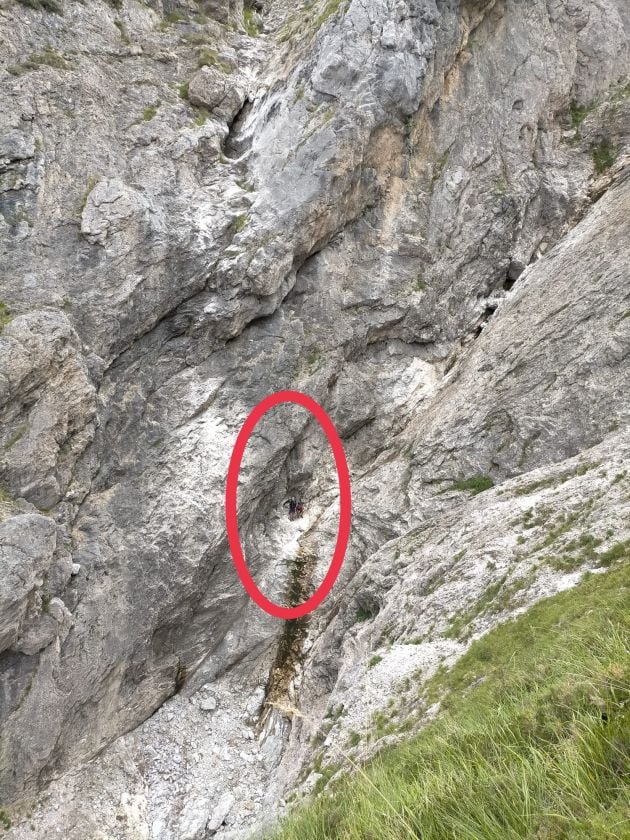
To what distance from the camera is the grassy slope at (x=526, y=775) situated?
4.15 meters

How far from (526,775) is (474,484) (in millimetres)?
18649

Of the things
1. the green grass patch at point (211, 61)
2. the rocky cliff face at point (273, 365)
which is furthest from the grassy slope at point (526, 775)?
the green grass patch at point (211, 61)

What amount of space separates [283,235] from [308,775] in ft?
75.0

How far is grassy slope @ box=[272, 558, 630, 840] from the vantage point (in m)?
4.15

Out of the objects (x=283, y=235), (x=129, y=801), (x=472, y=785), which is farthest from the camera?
(x=283, y=235)

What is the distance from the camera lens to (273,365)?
88.3ft

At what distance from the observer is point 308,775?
551 inches

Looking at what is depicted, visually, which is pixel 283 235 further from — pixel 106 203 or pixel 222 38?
pixel 222 38

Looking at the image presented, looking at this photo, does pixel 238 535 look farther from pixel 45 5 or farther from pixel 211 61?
pixel 45 5

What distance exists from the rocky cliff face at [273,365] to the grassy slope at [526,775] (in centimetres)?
689

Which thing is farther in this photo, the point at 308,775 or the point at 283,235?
the point at 283,235

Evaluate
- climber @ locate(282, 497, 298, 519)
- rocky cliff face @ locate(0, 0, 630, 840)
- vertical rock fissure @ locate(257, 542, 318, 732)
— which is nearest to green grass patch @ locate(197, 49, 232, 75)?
rocky cliff face @ locate(0, 0, 630, 840)

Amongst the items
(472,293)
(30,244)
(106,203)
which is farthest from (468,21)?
(30,244)

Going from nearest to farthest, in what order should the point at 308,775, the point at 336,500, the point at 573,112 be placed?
1. the point at 308,775
2. the point at 336,500
3. the point at 573,112
